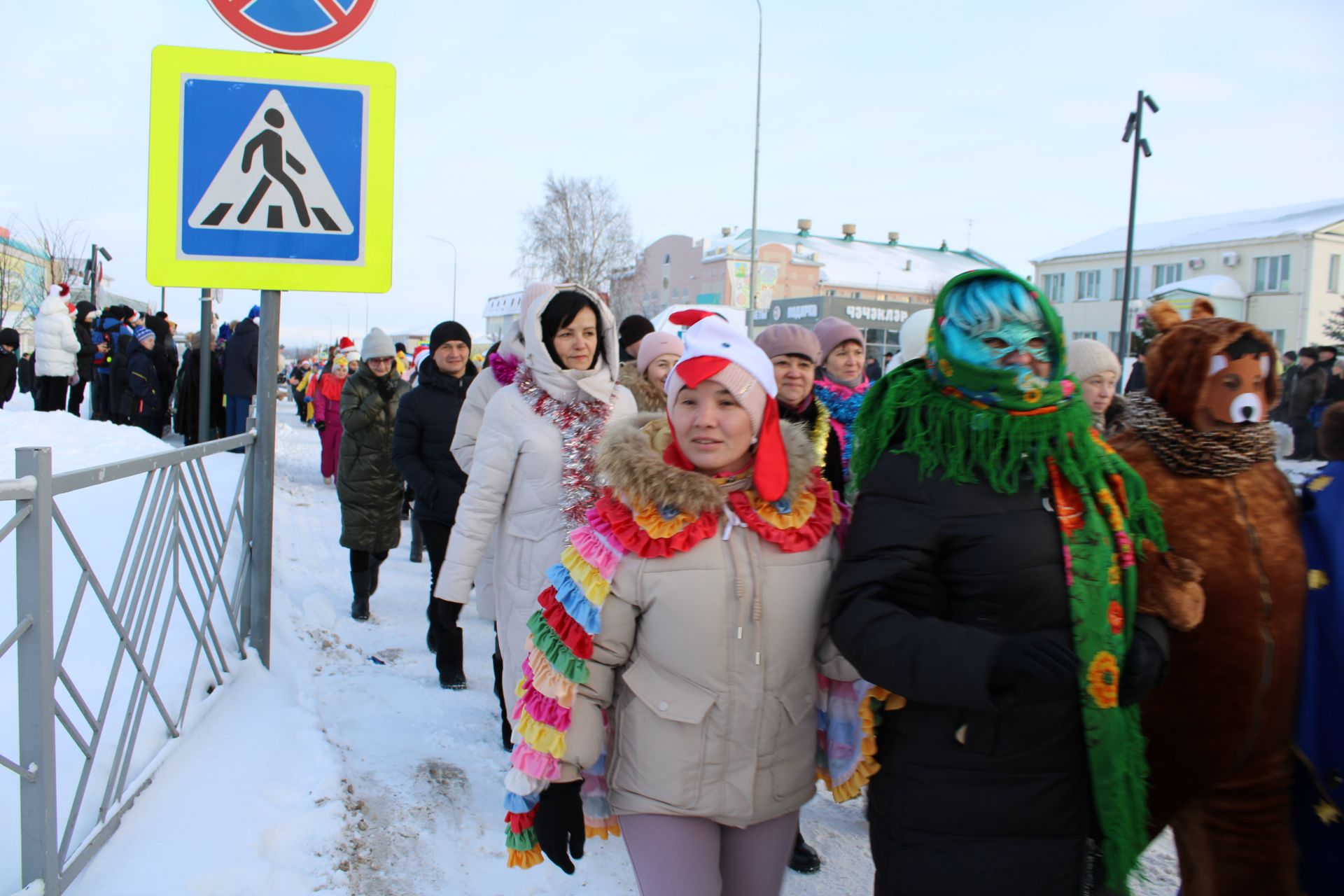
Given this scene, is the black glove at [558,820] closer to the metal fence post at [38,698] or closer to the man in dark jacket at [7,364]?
the metal fence post at [38,698]

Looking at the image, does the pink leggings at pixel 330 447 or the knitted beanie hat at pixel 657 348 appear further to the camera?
the pink leggings at pixel 330 447

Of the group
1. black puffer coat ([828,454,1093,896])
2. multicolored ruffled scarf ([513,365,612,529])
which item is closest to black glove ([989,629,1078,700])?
black puffer coat ([828,454,1093,896])

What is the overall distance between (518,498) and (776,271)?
49653 mm

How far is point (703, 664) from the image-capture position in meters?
2.04

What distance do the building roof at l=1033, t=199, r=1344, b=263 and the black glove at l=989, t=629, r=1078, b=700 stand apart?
1799 inches

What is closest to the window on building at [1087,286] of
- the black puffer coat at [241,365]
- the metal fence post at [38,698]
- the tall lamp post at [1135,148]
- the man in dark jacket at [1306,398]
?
the tall lamp post at [1135,148]

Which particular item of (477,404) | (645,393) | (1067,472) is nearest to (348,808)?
(477,404)

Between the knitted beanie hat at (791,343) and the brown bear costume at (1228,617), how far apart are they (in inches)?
59.5

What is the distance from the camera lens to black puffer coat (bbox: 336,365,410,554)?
254 inches

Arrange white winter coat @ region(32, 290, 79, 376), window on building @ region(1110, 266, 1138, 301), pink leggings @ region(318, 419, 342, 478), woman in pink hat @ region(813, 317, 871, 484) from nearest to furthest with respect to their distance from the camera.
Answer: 1. woman in pink hat @ region(813, 317, 871, 484)
2. pink leggings @ region(318, 419, 342, 478)
3. white winter coat @ region(32, 290, 79, 376)
4. window on building @ region(1110, 266, 1138, 301)

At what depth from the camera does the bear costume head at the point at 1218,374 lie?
2434mm

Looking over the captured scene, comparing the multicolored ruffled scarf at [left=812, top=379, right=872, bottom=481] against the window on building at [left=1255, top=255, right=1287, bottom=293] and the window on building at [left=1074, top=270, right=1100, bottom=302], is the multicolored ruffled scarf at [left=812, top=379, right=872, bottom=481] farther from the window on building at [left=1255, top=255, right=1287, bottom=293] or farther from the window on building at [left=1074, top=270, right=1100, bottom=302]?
the window on building at [left=1074, top=270, right=1100, bottom=302]

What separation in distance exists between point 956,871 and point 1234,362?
5.05ft

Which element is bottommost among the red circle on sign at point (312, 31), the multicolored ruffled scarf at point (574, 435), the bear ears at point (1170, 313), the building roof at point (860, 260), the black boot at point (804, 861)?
the black boot at point (804, 861)
